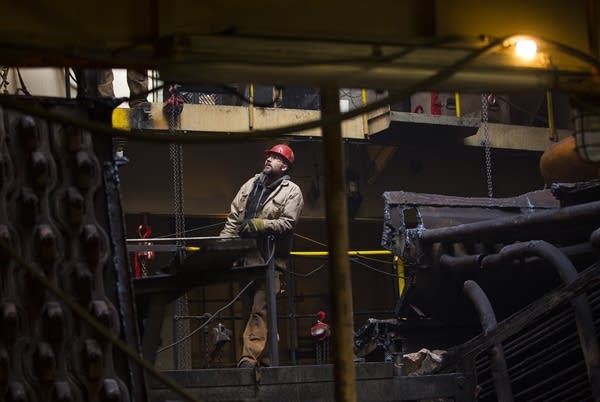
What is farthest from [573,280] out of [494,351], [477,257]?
[477,257]

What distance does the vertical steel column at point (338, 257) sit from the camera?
5.14m

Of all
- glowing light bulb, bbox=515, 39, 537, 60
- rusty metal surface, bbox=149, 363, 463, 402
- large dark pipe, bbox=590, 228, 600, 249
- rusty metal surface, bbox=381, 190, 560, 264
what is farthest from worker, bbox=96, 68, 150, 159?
glowing light bulb, bbox=515, 39, 537, 60

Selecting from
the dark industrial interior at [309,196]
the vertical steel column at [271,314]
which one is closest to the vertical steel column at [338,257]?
the dark industrial interior at [309,196]

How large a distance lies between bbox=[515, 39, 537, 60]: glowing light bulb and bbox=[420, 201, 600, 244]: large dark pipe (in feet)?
18.2

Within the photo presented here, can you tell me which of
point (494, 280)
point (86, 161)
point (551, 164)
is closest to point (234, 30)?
point (86, 161)

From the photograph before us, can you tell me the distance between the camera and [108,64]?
4.98m

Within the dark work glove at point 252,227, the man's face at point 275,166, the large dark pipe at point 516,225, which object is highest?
the man's face at point 275,166

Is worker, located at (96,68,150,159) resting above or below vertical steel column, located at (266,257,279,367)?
above

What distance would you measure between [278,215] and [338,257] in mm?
6827

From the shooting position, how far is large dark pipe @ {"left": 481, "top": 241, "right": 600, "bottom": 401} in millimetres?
9945

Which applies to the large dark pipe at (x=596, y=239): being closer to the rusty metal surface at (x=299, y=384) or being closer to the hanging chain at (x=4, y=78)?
the rusty metal surface at (x=299, y=384)

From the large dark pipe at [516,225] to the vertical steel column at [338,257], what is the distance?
19.7 ft

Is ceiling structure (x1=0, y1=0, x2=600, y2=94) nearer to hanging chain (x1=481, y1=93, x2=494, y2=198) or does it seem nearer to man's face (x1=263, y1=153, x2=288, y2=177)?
man's face (x1=263, y1=153, x2=288, y2=177)

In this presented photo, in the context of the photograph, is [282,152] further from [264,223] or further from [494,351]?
[494,351]
